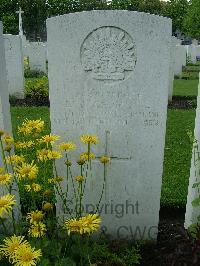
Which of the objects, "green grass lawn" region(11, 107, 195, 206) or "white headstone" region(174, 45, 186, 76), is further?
"white headstone" region(174, 45, 186, 76)

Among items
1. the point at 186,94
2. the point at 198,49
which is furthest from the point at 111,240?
the point at 198,49

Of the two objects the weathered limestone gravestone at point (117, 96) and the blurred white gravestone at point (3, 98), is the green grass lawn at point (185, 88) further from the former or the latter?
the blurred white gravestone at point (3, 98)

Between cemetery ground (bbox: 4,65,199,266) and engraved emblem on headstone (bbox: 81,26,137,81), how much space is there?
2.29ft

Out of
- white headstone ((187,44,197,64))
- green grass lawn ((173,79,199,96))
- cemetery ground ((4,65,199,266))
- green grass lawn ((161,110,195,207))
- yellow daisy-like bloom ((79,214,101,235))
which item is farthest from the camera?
white headstone ((187,44,197,64))

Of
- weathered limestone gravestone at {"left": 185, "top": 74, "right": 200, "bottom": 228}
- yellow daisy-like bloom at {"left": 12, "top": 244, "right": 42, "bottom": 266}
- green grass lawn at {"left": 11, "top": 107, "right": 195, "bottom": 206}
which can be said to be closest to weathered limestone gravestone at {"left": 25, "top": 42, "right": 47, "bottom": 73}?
green grass lawn at {"left": 11, "top": 107, "right": 195, "bottom": 206}

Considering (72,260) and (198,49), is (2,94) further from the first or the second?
(198,49)

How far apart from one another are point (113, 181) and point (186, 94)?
26.0 ft

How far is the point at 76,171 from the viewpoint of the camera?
321 centimetres

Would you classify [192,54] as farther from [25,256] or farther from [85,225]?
[25,256]

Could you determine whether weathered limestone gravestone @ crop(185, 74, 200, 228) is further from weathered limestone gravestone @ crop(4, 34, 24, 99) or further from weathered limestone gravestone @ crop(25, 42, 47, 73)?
weathered limestone gravestone @ crop(25, 42, 47, 73)

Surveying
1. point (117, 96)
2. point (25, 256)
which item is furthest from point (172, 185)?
point (25, 256)

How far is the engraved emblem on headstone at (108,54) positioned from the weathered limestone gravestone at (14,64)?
21.8 feet

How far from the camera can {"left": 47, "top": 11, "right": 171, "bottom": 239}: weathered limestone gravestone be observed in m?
2.82

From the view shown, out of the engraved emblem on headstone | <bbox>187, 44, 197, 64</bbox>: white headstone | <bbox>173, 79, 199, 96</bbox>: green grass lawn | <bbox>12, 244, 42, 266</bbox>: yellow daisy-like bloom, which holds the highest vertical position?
the engraved emblem on headstone
